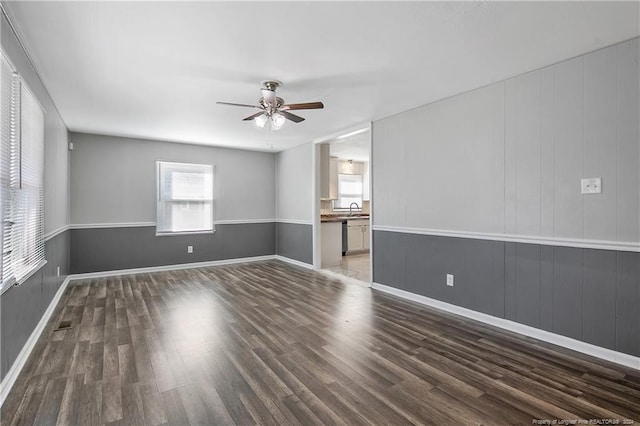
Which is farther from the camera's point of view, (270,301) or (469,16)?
(270,301)

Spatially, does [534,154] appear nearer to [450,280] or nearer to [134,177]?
[450,280]

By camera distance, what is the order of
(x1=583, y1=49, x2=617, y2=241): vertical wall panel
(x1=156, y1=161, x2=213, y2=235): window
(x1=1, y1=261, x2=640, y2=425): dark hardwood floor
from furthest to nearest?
(x1=156, y1=161, x2=213, y2=235): window → (x1=583, y1=49, x2=617, y2=241): vertical wall panel → (x1=1, y1=261, x2=640, y2=425): dark hardwood floor

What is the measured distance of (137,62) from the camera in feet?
8.88

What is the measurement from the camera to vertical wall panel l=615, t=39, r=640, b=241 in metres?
2.30

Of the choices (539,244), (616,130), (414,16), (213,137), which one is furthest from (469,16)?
(213,137)

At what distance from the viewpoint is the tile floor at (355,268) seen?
212 inches

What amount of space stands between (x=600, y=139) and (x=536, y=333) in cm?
170

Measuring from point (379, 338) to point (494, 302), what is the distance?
1255mm

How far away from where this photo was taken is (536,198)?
112 inches

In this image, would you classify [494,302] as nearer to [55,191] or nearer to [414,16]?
[414,16]

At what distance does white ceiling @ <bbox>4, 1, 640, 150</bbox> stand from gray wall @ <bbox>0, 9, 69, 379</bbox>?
0.55 ft

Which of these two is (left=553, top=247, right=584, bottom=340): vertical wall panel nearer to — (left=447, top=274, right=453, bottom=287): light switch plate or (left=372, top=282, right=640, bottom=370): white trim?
(left=372, top=282, right=640, bottom=370): white trim

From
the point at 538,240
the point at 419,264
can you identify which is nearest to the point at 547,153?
the point at 538,240

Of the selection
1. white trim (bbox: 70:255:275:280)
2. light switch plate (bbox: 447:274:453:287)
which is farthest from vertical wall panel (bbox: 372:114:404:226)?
white trim (bbox: 70:255:275:280)
